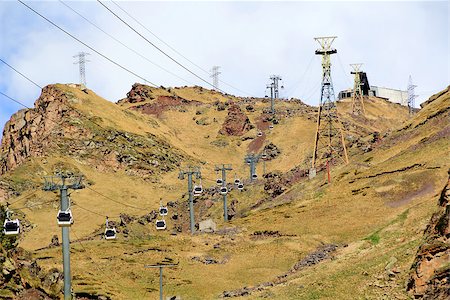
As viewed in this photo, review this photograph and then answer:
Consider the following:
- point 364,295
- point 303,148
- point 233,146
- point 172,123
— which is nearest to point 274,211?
point 364,295

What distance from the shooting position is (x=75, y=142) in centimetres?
13150

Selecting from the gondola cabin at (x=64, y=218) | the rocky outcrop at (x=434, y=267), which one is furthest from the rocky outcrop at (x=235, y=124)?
the rocky outcrop at (x=434, y=267)

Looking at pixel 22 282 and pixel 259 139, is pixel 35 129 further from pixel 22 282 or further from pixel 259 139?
pixel 22 282

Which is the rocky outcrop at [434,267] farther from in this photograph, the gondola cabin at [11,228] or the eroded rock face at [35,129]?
the eroded rock face at [35,129]

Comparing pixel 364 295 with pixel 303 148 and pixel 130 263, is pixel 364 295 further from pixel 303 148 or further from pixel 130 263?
pixel 303 148

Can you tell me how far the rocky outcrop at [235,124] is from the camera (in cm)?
17449

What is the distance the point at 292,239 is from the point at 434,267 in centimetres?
3762

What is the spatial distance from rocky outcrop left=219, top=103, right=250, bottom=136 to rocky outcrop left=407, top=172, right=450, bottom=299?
141 meters

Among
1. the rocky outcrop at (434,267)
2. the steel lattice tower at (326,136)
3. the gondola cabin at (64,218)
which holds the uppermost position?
the steel lattice tower at (326,136)

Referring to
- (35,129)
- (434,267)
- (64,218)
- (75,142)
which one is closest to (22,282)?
(64,218)

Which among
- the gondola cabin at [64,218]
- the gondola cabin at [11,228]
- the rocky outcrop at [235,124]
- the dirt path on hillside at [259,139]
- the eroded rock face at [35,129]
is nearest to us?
the gondola cabin at [11,228]

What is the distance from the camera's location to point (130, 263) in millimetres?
61562

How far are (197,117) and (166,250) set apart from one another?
124659 mm

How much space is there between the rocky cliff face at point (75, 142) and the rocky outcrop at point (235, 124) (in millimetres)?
26918
